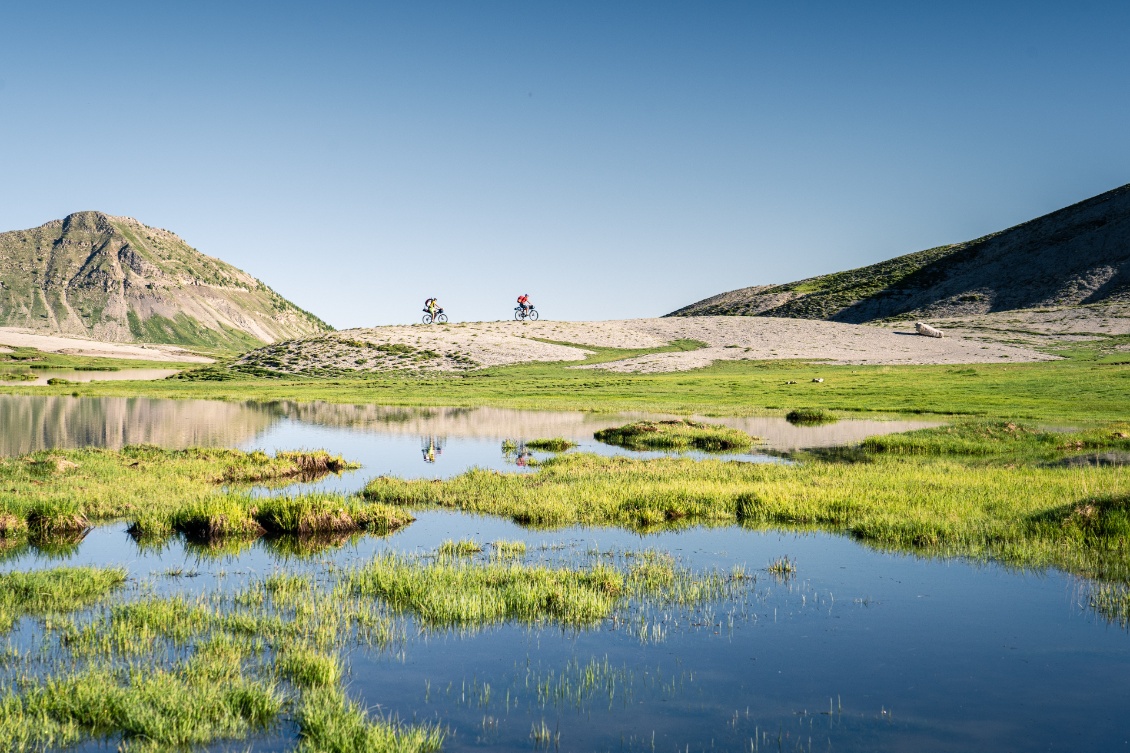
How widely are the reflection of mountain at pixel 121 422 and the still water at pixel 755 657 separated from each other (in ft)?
75.4

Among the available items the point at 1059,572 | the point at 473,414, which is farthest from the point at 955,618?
the point at 473,414

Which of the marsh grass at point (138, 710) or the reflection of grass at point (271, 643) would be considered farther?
the reflection of grass at point (271, 643)

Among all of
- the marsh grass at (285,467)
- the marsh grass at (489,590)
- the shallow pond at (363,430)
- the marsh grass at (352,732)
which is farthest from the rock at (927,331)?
the marsh grass at (352,732)

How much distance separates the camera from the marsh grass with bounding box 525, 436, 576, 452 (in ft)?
132

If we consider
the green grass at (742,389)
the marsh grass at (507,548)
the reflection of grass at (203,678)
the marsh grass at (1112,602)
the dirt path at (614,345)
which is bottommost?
the marsh grass at (507,548)

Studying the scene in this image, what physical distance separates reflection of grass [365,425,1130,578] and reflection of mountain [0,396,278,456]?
795 inches

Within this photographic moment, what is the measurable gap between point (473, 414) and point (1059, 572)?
151ft

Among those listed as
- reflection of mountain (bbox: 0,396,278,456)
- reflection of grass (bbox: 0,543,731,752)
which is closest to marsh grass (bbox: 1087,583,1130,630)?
reflection of grass (bbox: 0,543,731,752)

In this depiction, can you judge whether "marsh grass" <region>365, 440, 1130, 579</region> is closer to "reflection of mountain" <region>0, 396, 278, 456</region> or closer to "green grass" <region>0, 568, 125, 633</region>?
"green grass" <region>0, 568, 125, 633</region>

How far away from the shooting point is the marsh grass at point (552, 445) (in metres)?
40.3

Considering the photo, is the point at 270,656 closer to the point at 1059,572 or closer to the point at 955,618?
the point at 955,618

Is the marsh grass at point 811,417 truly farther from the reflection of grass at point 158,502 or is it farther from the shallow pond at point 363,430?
the reflection of grass at point 158,502

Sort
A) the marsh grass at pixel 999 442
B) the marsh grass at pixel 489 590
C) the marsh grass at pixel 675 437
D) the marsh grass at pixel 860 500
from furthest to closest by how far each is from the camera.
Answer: the marsh grass at pixel 675 437 → the marsh grass at pixel 999 442 → the marsh grass at pixel 860 500 → the marsh grass at pixel 489 590

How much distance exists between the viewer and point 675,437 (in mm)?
42281
